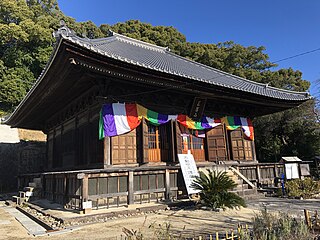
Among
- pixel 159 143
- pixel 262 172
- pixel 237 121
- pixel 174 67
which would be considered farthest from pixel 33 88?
pixel 262 172

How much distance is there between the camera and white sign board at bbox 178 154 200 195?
9309 mm

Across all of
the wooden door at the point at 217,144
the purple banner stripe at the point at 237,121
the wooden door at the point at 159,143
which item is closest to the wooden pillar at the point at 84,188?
the wooden door at the point at 159,143

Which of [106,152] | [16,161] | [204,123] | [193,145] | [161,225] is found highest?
[204,123]

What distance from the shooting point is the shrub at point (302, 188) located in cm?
1075

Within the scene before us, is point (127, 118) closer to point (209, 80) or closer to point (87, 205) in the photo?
point (87, 205)

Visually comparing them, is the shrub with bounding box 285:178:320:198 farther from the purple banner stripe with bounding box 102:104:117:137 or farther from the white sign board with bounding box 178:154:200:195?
the purple banner stripe with bounding box 102:104:117:137

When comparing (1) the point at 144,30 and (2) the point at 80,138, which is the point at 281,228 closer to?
(2) the point at 80,138

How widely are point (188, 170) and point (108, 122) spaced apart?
368 cm

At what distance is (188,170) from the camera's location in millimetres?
10016

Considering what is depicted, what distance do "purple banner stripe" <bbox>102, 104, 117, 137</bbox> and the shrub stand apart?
8066 millimetres

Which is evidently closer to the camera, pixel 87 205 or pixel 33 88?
pixel 87 205

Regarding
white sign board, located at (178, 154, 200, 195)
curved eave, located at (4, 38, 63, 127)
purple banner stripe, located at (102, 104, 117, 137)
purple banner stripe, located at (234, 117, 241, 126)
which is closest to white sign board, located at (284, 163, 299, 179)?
purple banner stripe, located at (234, 117, 241, 126)

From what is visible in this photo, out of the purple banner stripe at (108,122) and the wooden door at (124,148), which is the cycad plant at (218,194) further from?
the purple banner stripe at (108,122)

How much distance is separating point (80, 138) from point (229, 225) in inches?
341
